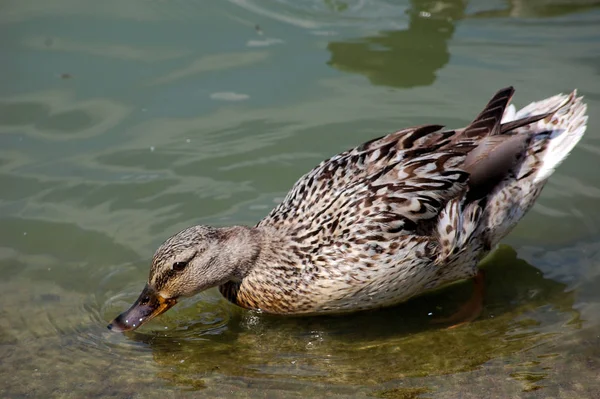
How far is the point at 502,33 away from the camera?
35.0ft

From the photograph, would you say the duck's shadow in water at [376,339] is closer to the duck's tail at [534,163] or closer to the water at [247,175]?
the water at [247,175]

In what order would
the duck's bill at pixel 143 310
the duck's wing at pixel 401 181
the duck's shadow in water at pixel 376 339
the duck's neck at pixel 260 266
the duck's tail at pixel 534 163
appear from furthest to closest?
the duck's tail at pixel 534 163 → the duck's neck at pixel 260 266 → the duck's wing at pixel 401 181 → the duck's bill at pixel 143 310 → the duck's shadow in water at pixel 376 339

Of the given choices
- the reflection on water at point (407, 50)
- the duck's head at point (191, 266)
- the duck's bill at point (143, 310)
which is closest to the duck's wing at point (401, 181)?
the duck's head at point (191, 266)

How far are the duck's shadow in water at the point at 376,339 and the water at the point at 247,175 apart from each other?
0.02 metres

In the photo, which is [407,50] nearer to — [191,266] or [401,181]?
[401,181]

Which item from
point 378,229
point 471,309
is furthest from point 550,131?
point 378,229

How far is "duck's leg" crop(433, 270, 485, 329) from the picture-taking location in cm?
683

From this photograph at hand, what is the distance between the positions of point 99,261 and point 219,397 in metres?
2.25

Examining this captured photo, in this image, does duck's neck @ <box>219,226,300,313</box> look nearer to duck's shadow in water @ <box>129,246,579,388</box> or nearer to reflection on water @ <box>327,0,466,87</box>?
duck's shadow in water @ <box>129,246,579,388</box>

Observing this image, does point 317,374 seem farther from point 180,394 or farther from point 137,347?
point 137,347

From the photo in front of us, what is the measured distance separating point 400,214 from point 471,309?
1.11 m

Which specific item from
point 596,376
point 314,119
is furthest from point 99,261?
point 596,376

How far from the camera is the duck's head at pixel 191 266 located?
6438 millimetres

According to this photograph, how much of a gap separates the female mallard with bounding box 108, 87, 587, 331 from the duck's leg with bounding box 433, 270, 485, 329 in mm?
192
